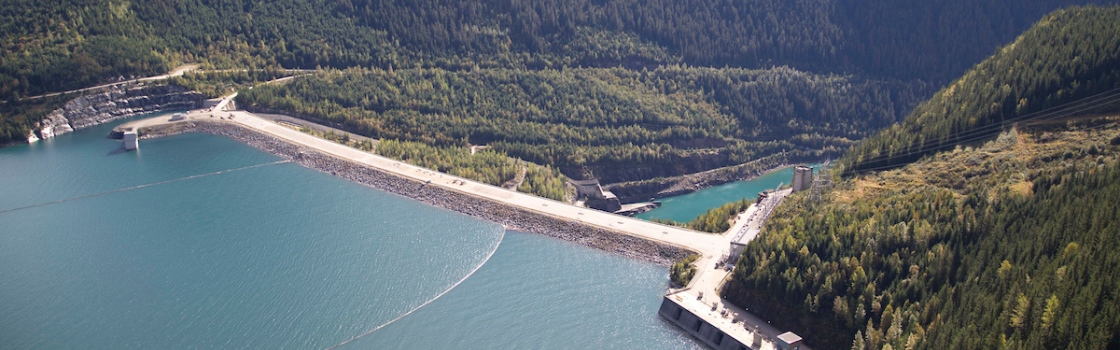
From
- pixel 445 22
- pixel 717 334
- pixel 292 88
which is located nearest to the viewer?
pixel 717 334

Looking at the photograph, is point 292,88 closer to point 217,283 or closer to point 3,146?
point 3,146

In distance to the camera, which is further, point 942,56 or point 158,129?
point 942,56

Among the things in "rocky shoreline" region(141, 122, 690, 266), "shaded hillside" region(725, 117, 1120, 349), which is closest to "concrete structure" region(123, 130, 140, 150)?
"rocky shoreline" region(141, 122, 690, 266)

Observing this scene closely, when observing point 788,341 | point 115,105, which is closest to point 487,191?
point 788,341

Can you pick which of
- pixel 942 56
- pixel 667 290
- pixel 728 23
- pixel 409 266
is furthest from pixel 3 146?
pixel 942 56

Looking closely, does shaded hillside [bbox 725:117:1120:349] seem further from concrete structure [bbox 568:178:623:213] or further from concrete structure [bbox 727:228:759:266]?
concrete structure [bbox 568:178:623:213]

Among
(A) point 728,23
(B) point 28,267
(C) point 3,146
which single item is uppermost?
(A) point 728,23

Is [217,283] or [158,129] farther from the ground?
[158,129]

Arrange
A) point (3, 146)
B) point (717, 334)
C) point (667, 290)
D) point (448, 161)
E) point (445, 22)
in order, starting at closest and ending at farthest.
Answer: point (717, 334) → point (667, 290) → point (448, 161) → point (3, 146) → point (445, 22)
